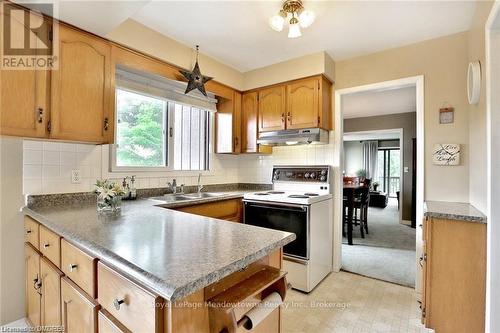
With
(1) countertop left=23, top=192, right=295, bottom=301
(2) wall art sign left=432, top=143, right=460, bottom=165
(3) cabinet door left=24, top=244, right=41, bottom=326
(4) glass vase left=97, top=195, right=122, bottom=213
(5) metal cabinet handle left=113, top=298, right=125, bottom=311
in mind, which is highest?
(2) wall art sign left=432, top=143, right=460, bottom=165

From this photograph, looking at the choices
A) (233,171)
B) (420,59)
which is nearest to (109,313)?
(233,171)

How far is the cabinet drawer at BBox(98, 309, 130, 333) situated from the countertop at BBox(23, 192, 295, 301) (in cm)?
19

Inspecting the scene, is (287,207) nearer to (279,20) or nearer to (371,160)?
(279,20)

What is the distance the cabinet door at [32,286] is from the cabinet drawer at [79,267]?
1.67ft

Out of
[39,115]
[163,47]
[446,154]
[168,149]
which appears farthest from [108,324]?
[446,154]

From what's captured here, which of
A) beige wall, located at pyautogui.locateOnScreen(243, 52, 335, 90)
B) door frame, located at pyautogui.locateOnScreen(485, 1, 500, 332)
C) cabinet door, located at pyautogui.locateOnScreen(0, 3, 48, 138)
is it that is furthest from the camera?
beige wall, located at pyautogui.locateOnScreen(243, 52, 335, 90)

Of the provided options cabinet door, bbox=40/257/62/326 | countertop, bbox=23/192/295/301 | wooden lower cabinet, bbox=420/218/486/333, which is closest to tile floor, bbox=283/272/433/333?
wooden lower cabinet, bbox=420/218/486/333

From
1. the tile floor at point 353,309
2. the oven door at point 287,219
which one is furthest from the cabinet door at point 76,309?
the oven door at point 287,219

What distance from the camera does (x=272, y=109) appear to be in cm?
298

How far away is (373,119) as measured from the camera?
5891 millimetres

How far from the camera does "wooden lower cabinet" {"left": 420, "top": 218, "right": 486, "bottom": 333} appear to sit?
1.53 m

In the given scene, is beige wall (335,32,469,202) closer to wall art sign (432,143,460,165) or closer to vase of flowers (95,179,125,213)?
wall art sign (432,143,460,165)

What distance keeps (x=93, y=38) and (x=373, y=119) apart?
228 inches

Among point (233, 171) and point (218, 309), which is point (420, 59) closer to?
point (233, 171)
